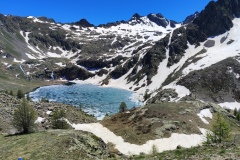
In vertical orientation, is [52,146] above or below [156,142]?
above

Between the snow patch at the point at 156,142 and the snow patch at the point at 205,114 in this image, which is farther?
the snow patch at the point at 205,114

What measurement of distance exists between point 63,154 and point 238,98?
14299cm

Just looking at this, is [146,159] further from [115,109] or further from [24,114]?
[115,109]

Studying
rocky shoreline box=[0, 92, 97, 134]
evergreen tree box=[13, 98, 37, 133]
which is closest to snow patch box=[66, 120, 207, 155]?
rocky shoreline box=[0, 92, 97, 134]

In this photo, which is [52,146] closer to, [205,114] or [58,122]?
[58,122]

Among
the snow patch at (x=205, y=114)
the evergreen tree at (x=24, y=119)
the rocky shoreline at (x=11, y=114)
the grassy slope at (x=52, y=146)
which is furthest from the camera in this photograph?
the snow patch at (x=205, y=114)

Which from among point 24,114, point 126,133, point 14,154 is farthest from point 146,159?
point 126,133

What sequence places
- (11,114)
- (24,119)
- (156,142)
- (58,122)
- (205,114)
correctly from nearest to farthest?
(24,119)
(11,114)
(58,122)
(156,142)
(205,114)

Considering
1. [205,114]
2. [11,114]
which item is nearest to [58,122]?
[11,114]

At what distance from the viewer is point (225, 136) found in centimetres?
5216

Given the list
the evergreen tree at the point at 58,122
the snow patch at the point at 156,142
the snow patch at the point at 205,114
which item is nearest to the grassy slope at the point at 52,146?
the evergreen tree at the point at 58,122

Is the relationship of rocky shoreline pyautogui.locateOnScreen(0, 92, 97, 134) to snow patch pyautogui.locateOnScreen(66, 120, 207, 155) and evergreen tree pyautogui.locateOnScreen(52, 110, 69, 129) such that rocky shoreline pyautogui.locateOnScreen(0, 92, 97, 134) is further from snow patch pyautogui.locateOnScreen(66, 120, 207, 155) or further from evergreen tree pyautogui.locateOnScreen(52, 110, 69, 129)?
snow patch pyautogui.locateOnScreen(66, 120, 207, 155)

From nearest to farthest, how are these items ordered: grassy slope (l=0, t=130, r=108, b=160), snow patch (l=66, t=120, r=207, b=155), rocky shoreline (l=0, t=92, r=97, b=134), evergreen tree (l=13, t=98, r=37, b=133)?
grassy slope (l=0, t=130, r=108, b=160)
evergreen tree (l=13, t=98, r=37, b=133)
rocky shoreline (l=0, t=92, r=97, b=134)
snow patch (l=66, t=120, r=207, b=155)

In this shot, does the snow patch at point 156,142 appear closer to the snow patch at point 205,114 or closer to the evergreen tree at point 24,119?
the snow patch at point 205,114
